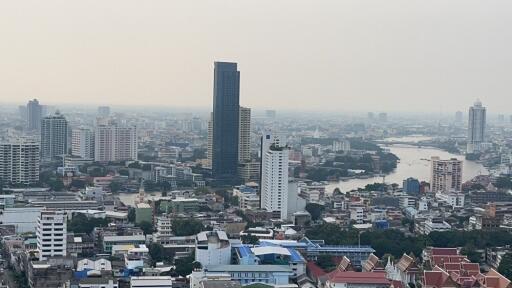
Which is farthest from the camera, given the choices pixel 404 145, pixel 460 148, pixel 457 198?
pixel 404 145

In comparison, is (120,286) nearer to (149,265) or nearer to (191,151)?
(149,265)

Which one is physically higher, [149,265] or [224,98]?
[224,98]

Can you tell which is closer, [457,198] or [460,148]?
[457,198]

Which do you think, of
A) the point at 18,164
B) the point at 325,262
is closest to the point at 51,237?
the point at 325,262

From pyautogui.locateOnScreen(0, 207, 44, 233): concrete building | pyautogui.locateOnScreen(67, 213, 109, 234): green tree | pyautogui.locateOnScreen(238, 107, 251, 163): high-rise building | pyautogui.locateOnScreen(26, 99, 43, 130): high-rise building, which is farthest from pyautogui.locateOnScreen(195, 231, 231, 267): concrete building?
pyautogui.locateOnScreen(26, 99, 43, 130): high-rise building

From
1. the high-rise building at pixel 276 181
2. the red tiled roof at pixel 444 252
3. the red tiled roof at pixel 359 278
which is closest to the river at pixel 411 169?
the high-rise building at pixel 276 181

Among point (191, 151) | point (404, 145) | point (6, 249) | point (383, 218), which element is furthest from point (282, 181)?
point (404, 145)
